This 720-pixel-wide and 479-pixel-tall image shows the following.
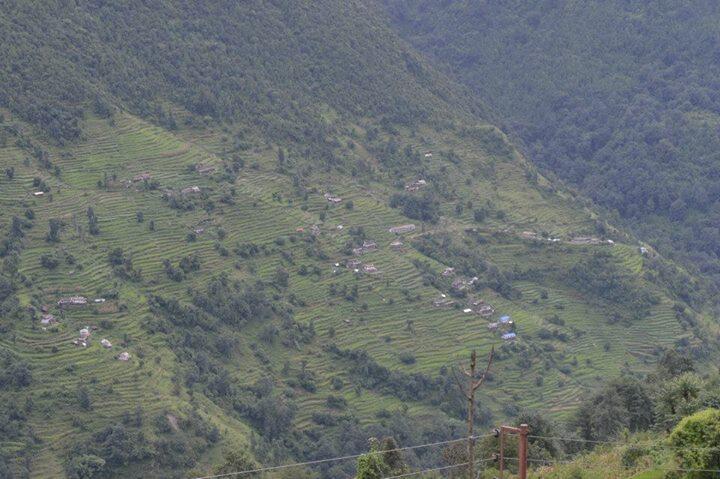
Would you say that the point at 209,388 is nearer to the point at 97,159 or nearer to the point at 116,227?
the point at 116,227

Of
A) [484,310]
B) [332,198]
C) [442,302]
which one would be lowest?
[484,310]

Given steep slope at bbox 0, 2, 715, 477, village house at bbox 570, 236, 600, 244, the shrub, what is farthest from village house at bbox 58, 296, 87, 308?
village house at bbox 570, 236, 600, 244

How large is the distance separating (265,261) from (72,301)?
1151 centimetres

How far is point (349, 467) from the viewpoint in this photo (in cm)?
4266

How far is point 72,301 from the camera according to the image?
4500 cm

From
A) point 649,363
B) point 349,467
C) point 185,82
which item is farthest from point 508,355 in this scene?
point 185,82

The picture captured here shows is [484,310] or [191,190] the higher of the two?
[191,190]

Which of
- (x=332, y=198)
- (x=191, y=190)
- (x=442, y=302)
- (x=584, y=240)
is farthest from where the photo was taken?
(x=584, y=240)

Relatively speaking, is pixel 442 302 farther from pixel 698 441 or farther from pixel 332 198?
pixel 698 441

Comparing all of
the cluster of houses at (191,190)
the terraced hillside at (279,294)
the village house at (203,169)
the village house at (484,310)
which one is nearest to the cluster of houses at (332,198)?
the terraced hillside at (279,294)

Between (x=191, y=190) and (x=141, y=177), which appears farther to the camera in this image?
(x=191, y=190)

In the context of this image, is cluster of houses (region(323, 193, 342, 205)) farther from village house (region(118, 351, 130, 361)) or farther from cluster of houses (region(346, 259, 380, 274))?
village house (region(118, 351, 130, 361))

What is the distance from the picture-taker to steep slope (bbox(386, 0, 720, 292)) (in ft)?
268

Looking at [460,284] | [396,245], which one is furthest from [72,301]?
[460,284]
